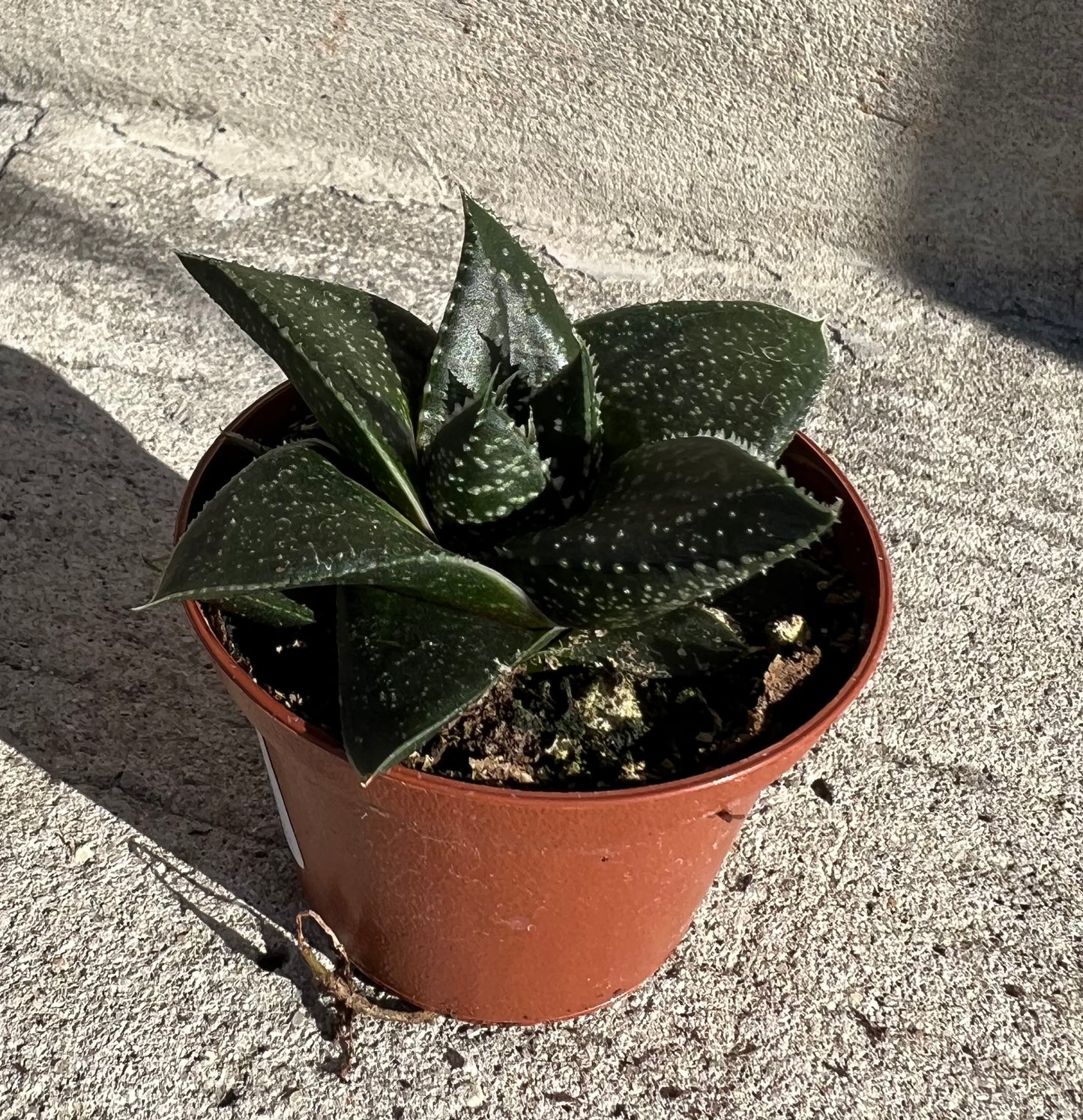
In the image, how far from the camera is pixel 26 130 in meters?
2.02

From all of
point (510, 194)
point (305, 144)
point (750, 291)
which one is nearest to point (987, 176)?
point (750, 291)

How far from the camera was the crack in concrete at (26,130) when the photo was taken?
1.99 m

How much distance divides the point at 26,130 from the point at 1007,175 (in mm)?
1613

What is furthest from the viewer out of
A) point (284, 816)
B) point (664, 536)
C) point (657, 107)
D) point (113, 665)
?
point (657, 107)

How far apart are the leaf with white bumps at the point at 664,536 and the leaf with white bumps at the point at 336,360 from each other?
113 mm

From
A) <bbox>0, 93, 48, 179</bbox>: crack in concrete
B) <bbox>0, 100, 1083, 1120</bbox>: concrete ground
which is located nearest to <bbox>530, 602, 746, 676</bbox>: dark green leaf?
<bbox>0, 100, 1083, 1120</bbox>: concrete ground

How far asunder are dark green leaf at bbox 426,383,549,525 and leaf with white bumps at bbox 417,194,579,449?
0.21ft

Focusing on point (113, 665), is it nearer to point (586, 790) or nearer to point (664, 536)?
point (586, 790)

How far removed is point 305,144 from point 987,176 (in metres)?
1.11

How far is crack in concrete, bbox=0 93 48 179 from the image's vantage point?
1.99 metres

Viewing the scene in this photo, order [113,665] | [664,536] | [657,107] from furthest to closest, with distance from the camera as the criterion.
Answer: [657,107] → [113,665] → [664,536]

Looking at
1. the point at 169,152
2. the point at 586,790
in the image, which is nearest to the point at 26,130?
the point at 169,152

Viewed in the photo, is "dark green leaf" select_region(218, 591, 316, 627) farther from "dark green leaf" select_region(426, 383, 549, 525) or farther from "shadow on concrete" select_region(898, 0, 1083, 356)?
"shadow on concrete" select_region(898, 0, 1083, 356)

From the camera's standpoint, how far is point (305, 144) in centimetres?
201
